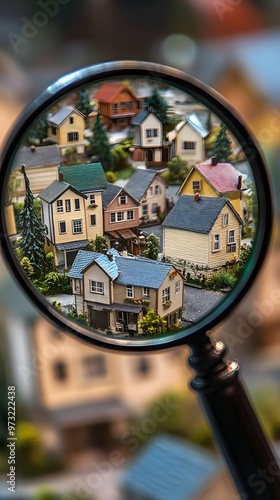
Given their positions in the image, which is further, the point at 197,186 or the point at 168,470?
the point at 168,470

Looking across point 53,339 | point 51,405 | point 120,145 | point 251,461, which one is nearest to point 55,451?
point 51,405

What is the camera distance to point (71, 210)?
583mm

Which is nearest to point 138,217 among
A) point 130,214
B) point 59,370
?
point 130,214

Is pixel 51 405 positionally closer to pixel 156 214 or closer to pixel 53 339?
pixel 53 339

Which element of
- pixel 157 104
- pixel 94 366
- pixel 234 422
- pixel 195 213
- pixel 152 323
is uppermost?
pixel 157 104

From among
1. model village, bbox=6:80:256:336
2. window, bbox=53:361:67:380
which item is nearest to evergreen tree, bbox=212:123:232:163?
model village, bbox=6:80:256:336

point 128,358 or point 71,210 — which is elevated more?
point 71,210

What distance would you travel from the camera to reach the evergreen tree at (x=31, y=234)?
1.94ft

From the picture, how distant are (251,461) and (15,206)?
34cm

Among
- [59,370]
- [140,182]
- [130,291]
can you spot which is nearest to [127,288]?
[130,291]

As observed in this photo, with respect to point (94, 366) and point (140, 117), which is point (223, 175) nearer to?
point (140, 117)

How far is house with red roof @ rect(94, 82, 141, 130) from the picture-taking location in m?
0.58

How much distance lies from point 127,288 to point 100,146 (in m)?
0.14

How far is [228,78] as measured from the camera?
1.32 metres
